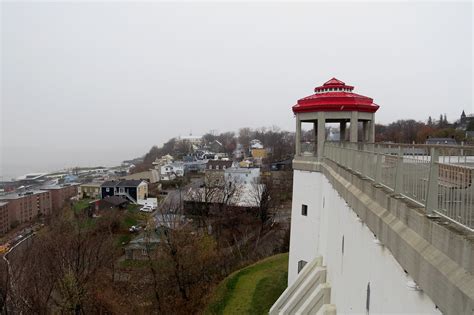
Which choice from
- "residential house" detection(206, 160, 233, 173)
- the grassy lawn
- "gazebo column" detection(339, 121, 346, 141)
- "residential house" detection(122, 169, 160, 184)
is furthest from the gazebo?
"residential house" detection(122, 169, 160, 184)

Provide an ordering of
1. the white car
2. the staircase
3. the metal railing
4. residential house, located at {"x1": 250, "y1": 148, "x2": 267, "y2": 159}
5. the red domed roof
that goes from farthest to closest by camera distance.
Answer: residential house, located at {"x1": 250, "y1": 148, "x2": 267, "y2": 159} < the white car < the red domed roof < the staircase < the metal railing

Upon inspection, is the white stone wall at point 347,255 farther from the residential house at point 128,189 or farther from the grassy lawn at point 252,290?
the residential house at point 128,189

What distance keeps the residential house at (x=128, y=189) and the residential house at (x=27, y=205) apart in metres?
10.00

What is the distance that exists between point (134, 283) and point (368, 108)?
18.0 meters

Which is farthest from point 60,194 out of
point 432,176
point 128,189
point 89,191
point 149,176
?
point 432,176

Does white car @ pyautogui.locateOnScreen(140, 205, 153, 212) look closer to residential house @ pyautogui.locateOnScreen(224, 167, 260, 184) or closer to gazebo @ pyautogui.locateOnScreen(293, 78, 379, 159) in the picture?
residential house @ pyautogui.locateOnScreen(224, 167, 260, 184)

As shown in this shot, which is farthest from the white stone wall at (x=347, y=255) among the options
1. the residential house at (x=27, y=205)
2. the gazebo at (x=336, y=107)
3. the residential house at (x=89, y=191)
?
the residential house at (x=89, y=191)

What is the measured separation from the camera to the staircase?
8.83m

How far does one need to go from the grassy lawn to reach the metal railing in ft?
38.9

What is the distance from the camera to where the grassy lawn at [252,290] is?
15.2 metres

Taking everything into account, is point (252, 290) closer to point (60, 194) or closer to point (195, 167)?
point (60, 194)

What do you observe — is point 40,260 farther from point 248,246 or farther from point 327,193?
point 327,193

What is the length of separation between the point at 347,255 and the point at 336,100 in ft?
22.1

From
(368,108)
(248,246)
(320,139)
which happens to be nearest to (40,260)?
(248,246)
